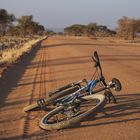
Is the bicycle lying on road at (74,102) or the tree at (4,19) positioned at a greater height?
the tree at (4,19)

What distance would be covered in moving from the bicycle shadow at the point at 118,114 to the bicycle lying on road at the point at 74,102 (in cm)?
19

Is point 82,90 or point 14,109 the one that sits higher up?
point 82,90

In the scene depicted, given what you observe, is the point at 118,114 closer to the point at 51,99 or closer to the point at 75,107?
the point at 75,107

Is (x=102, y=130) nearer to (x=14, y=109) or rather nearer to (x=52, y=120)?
(x=52, y=120)

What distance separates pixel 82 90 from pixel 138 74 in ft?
22.4

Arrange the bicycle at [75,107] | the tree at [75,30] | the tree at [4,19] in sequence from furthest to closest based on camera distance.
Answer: the tree at [75,30] → the tree at [4,19] → the bicycle at [75,107]

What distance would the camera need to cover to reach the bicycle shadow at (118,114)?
7.77 m

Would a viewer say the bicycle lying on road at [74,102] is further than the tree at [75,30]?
No

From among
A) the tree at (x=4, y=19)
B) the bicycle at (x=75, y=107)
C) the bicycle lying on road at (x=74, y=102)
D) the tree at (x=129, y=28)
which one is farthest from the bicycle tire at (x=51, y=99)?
the tree at (x=129, y=28)

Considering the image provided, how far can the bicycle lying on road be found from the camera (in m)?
7.36

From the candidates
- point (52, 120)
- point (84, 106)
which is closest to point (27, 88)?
point (84, 106)

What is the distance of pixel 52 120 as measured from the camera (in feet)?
25.4

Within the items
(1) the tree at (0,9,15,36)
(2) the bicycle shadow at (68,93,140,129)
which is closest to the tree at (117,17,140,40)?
Result: (1) the tree at (0,9,15,36)

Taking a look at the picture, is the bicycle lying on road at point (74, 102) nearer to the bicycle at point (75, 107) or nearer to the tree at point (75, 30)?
the bicycle at point (75, 107)
